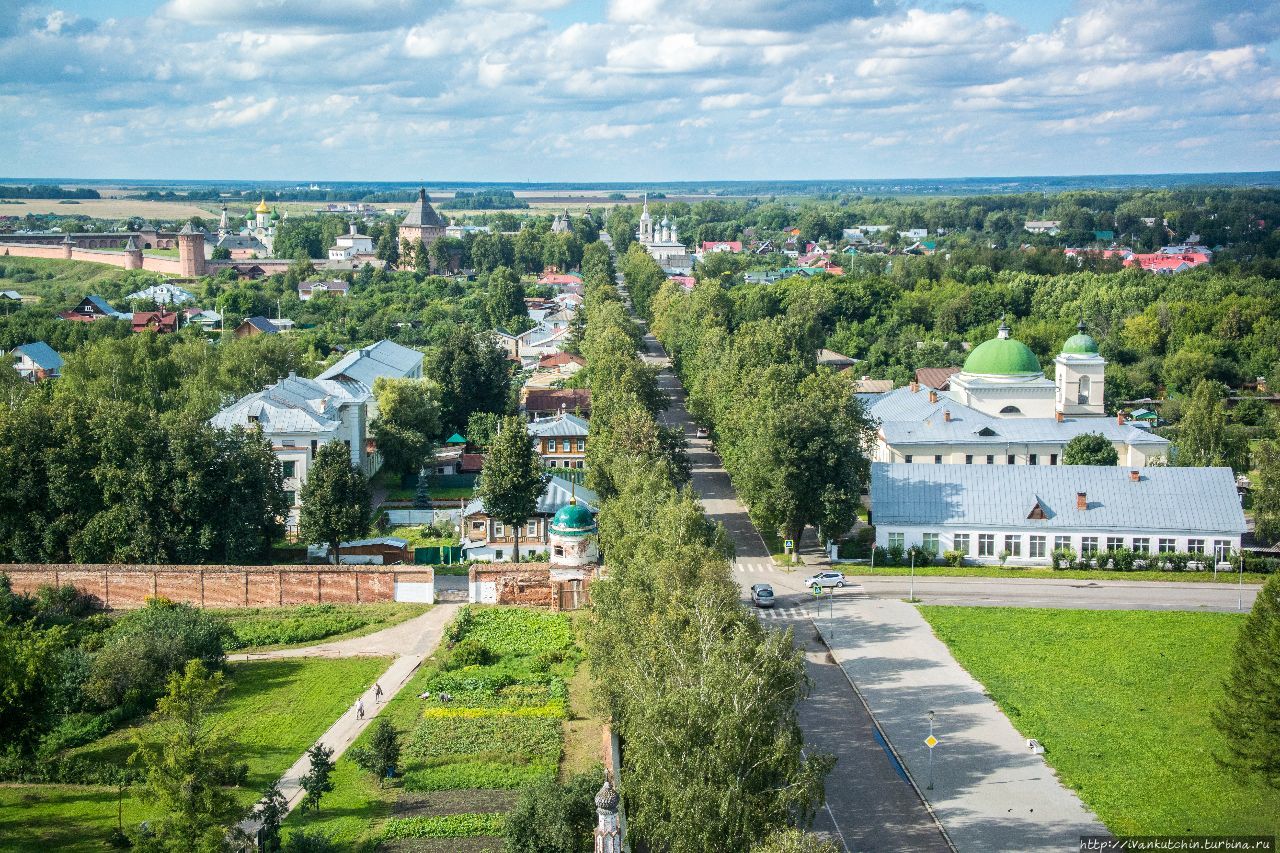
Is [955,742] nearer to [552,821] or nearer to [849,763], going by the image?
[849,763]

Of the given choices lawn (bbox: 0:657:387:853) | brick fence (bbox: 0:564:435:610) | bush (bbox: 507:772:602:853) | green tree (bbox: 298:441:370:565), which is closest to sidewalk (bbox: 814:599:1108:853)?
bush (bbox: 507:772:602:853)

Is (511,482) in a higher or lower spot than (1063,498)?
higher

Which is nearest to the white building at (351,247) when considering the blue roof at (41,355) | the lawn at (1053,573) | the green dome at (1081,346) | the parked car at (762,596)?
the blue roof at (41,355)

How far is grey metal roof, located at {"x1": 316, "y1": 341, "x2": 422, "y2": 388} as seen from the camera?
201 feet

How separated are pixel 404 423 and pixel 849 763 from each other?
3079cm

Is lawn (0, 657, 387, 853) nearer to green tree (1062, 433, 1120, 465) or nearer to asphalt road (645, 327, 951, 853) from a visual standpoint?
asphalt road (645, 327, 951, 853)

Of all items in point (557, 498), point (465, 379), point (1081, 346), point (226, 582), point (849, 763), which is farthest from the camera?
point (465, 379)

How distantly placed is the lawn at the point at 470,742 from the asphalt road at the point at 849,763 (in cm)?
510

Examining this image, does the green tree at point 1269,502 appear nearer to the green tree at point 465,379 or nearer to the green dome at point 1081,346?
the green dome at point 1081,346

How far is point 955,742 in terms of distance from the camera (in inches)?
1086

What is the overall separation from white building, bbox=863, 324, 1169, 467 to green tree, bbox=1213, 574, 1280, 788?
2336 centimetres

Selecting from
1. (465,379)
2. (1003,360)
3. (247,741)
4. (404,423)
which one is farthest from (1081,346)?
(247,741)

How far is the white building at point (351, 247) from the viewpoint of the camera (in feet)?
485

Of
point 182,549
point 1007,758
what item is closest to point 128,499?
point 182,549
